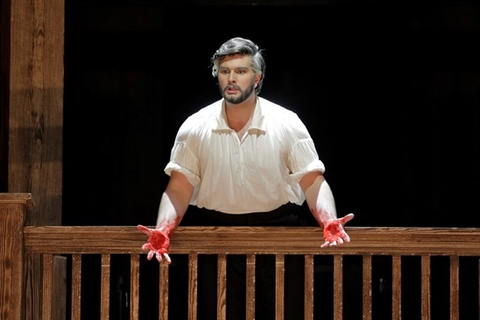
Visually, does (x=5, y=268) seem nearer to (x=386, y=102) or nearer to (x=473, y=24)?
(x=386, y=102)

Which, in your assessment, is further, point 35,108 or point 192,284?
point 35,108

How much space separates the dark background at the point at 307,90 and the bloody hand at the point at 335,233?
1666 millimetres

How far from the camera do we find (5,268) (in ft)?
13.1

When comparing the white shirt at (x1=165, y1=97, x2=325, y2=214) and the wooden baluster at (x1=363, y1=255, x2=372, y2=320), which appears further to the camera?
the white shirt at (x1=165, y1=97, x2=325, y2=214)

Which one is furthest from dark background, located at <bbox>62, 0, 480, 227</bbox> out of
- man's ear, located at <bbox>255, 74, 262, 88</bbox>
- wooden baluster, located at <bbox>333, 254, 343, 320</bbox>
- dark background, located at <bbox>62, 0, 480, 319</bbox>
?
wooden baluster, located at <bbox>333, 254, 343, 320</bbox>

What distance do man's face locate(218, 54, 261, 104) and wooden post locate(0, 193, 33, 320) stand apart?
93cm

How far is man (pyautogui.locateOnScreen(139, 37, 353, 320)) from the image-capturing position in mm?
4242

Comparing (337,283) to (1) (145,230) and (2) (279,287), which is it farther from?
(1) (145,230)

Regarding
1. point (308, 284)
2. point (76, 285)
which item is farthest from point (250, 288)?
point (76, 285)

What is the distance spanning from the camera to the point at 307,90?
5.65 m

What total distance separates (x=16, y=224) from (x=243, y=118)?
40.7 inches

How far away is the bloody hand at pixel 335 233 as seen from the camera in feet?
12.9

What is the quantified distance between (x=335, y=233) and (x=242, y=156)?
1.86ft

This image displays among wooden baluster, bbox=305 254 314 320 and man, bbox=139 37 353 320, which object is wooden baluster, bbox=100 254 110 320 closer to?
man, bbox=139 37 353 320
